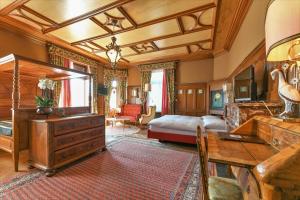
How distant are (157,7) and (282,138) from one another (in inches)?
111

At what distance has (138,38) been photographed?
420 centimetres

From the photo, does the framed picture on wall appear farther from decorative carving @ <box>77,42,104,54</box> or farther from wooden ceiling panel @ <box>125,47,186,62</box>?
decorative carving @ <box>77,42,104,54</box>

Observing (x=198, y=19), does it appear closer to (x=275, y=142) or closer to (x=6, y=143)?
(x=275, y=142)

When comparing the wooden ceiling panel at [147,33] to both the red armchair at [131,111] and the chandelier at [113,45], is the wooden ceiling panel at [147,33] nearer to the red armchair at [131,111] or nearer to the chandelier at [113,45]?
the chandelier at [113,45]

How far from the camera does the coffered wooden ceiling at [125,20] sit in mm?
2652

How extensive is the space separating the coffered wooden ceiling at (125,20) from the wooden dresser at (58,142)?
214cm

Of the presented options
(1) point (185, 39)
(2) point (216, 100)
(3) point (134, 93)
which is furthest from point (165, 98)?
(1) point (185, 39)

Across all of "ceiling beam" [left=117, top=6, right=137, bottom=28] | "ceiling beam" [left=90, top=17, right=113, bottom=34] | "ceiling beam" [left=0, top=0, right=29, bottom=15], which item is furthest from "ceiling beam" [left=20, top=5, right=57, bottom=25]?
"ceiling beam" [left=117, top=6, right=137, bottom=28]

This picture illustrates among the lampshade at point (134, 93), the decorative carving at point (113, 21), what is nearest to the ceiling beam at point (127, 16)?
the decorative carving at point (113, 21)

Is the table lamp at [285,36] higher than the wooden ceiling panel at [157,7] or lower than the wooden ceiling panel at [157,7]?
lower

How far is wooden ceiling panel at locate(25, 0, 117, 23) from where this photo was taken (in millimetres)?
2568

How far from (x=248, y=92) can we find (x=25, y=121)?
3.80m

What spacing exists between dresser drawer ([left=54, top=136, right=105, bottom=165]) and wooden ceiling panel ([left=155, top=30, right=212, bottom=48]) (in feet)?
11.0

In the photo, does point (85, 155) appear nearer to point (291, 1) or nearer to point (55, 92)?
point (55, 92)
